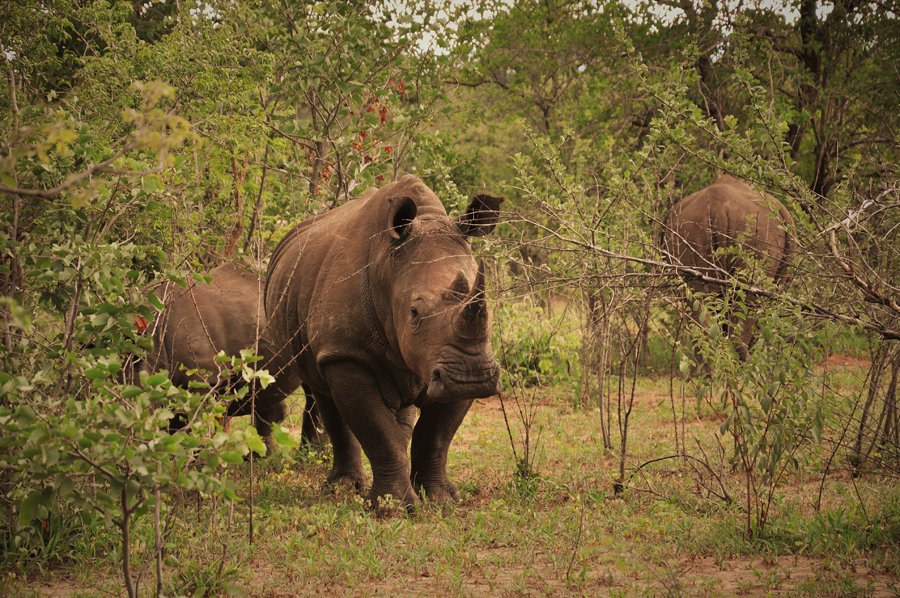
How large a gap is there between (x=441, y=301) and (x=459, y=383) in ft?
1.78

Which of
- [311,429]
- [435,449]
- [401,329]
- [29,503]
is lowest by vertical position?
[311,429]

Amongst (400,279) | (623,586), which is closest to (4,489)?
(400,279)

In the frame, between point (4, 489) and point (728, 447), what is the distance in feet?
17.5

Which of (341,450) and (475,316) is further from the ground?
(475,316)

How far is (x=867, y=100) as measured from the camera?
388 inches

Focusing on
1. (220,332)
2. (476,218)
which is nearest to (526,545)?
(476,218)

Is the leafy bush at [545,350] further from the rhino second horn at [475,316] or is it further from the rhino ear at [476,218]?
the rhino second horn at [475,316]

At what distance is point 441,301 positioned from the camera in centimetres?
457

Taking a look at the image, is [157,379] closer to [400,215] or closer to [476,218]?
[400,215]

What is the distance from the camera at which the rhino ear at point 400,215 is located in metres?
4.92

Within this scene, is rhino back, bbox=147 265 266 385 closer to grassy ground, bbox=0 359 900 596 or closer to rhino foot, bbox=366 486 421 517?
grassy ground, bbox=0 359 900 596

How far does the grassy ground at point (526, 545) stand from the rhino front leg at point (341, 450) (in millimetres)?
499

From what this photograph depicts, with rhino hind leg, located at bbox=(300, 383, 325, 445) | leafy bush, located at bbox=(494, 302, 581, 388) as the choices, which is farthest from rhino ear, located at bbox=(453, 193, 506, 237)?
leafy bush, located at bbox=(494, 302, 581, 388)

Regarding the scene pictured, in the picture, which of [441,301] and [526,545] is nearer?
[526,545]
